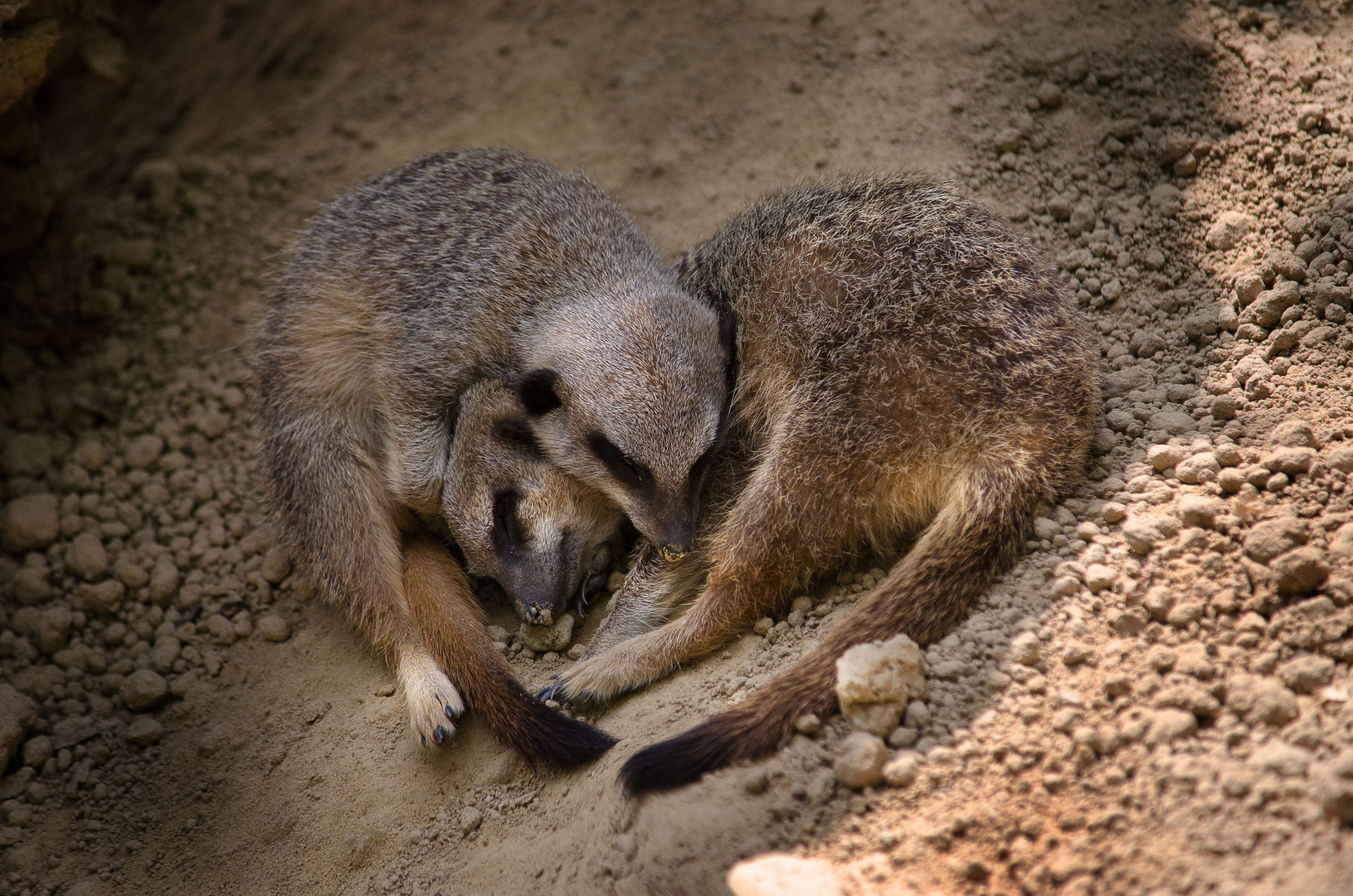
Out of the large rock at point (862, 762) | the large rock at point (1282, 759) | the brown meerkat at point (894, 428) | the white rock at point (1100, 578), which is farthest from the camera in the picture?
the brown meerkat at point (894, 428)

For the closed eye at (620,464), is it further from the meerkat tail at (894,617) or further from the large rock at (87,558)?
the large rock at (87,558)

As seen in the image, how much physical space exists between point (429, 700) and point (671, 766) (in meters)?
1.13

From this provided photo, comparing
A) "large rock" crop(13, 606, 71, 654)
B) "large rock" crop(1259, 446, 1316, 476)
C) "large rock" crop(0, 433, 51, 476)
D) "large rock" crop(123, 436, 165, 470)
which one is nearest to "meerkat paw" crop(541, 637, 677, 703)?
"large rock" crop(1259, 446, 1316, 476)

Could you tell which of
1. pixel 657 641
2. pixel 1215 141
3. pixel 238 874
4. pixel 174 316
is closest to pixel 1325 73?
pixel 1215 141

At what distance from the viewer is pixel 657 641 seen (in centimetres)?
306

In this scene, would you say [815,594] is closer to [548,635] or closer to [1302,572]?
[548,635]

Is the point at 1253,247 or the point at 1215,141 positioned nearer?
the point at 1253,247

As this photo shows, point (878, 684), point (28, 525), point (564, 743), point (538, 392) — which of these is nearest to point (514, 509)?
point (538, 392)

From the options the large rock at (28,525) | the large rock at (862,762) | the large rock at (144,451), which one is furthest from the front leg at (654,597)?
the large rock at (28,525)

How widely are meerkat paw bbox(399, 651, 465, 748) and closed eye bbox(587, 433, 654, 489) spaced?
3.15 feet

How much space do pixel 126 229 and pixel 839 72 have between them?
12.6 ft

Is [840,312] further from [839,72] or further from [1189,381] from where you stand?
[839,72]

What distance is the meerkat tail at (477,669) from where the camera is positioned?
2.85 metres

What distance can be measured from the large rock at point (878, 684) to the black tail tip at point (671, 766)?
0.37m
